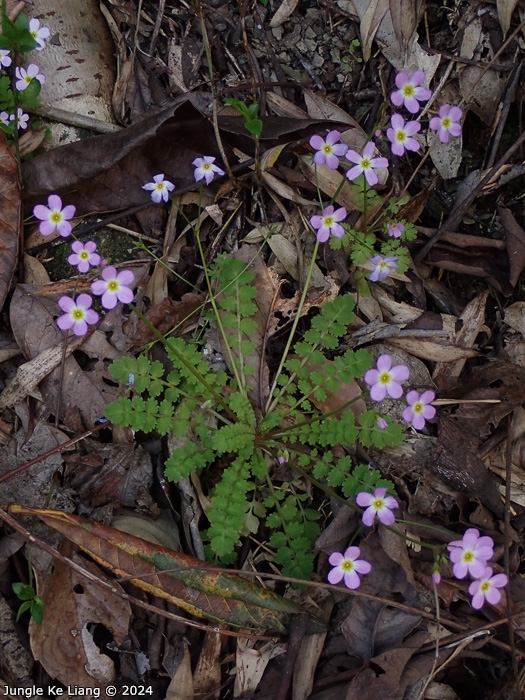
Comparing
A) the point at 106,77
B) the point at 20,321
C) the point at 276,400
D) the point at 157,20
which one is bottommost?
the point at 276,400

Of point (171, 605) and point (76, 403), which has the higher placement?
point (76, 403)

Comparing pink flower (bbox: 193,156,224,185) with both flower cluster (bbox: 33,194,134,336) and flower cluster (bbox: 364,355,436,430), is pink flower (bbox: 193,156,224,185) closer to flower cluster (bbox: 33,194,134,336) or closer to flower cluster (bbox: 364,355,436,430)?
flower cluster (bbox: 33,194,134,336)

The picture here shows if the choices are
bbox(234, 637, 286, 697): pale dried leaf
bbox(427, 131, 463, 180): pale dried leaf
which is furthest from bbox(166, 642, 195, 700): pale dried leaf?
bbox(427, 131, 463, 180): pale dried leaf

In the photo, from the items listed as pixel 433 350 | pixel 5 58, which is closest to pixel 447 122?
pixel 433 350

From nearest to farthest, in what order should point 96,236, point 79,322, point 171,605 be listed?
point 79,322, point 171,605, point 96,236

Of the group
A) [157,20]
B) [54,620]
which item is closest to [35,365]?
[54,620]

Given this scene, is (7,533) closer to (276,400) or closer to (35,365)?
(35,365)

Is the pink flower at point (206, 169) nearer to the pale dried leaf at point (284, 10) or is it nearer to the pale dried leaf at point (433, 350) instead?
the pale dried leaf at point (284, 10)

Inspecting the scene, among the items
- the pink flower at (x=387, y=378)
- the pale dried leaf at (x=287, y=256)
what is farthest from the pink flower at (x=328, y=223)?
the pink flower at (x=387, y=378)
